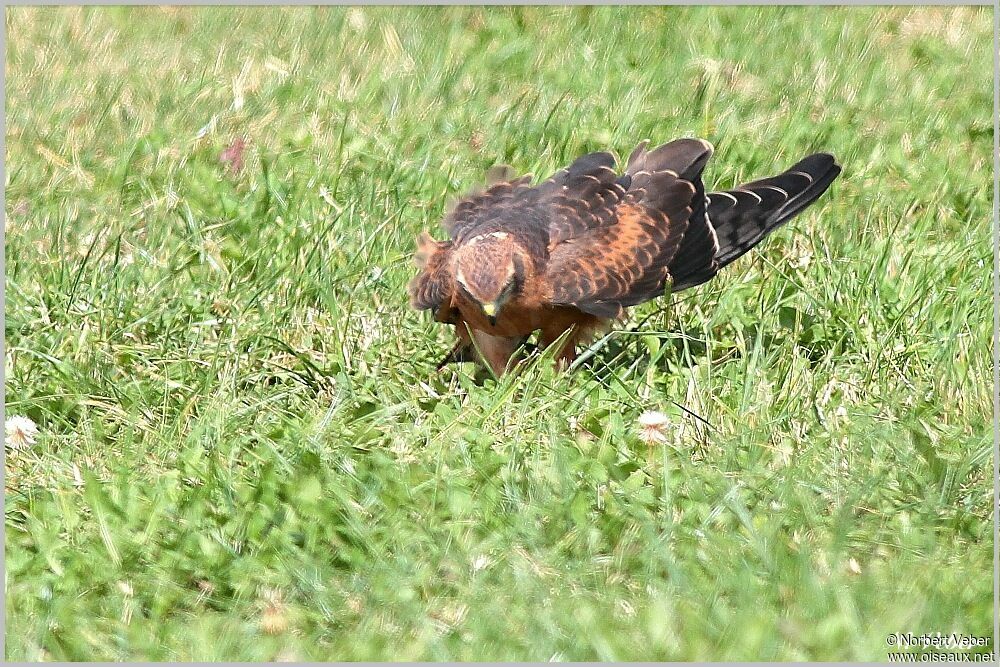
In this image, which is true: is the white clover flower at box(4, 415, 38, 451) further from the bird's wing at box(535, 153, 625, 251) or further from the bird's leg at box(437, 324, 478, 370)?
the bird's wing at box(535, 153, 625, 251)

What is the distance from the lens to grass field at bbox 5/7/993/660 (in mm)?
4012

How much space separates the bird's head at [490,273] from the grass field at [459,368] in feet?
1.22

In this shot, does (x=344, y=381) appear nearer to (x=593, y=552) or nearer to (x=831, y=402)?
(x=593, y=552)

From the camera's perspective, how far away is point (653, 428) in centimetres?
486

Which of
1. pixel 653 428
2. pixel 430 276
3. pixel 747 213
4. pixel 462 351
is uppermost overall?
pixel 747 213

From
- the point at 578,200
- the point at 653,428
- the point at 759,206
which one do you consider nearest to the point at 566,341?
the point at 578,200

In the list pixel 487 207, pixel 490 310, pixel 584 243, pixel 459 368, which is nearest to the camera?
pixel 490 310

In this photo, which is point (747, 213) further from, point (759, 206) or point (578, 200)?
point (578, 200)

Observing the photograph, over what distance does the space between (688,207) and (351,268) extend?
1.63 m

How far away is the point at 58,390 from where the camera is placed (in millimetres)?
5309

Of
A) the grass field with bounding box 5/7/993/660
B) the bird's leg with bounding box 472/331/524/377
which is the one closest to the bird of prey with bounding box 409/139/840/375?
the bird's leg with bounding box 472/331/524/377

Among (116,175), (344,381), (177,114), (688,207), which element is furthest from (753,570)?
(177,114)

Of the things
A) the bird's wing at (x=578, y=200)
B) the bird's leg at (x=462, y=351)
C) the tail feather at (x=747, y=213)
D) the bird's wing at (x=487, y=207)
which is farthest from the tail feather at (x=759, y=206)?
the bird's leg at (x=462, y=351)

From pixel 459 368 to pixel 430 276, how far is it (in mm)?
474
